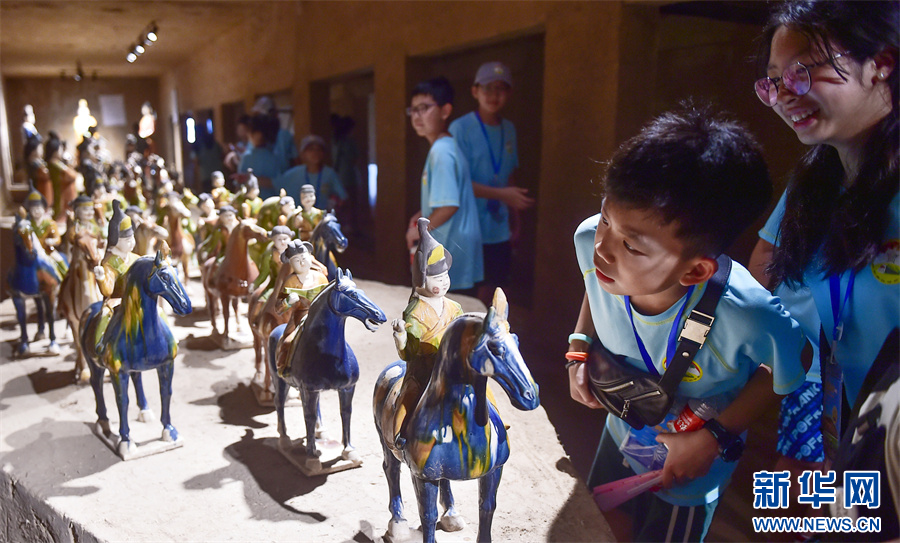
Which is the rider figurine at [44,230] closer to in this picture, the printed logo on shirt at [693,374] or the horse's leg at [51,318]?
the horse's leg at [51,318]

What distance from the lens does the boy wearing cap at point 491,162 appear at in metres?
3.96

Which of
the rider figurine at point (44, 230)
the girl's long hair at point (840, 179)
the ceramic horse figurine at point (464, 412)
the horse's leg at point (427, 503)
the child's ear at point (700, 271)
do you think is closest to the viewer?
the girl's long hair at point (840, 179)

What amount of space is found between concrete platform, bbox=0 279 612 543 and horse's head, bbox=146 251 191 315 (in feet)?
2.35

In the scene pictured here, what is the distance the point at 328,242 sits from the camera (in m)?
3.24

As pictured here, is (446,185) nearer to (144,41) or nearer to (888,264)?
(888,264)

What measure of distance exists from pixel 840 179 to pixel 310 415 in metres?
2.06

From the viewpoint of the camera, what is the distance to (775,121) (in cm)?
323

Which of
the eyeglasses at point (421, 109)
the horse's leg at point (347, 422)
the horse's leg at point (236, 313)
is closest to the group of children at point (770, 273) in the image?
the horse's leg at point (347, 422)

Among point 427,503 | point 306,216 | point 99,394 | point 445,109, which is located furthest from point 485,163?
point 427,503

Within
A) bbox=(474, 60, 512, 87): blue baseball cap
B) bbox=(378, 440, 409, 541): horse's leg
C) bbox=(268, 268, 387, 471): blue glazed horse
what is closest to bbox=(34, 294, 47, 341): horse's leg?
bbox=(268, 268, 387, 471): blue glazed horse

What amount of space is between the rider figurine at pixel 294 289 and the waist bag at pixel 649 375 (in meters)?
1.31

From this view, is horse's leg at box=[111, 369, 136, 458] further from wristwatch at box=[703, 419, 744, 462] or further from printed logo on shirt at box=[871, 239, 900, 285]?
printed logo on shirt at box=[871, 239, 900, 285]

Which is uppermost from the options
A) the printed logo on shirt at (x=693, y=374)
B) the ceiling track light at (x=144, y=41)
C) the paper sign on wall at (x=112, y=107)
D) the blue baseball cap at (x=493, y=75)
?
the ceiling track light at (x=144, y=41)

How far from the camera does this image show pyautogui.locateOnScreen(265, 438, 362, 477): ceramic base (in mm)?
2676
